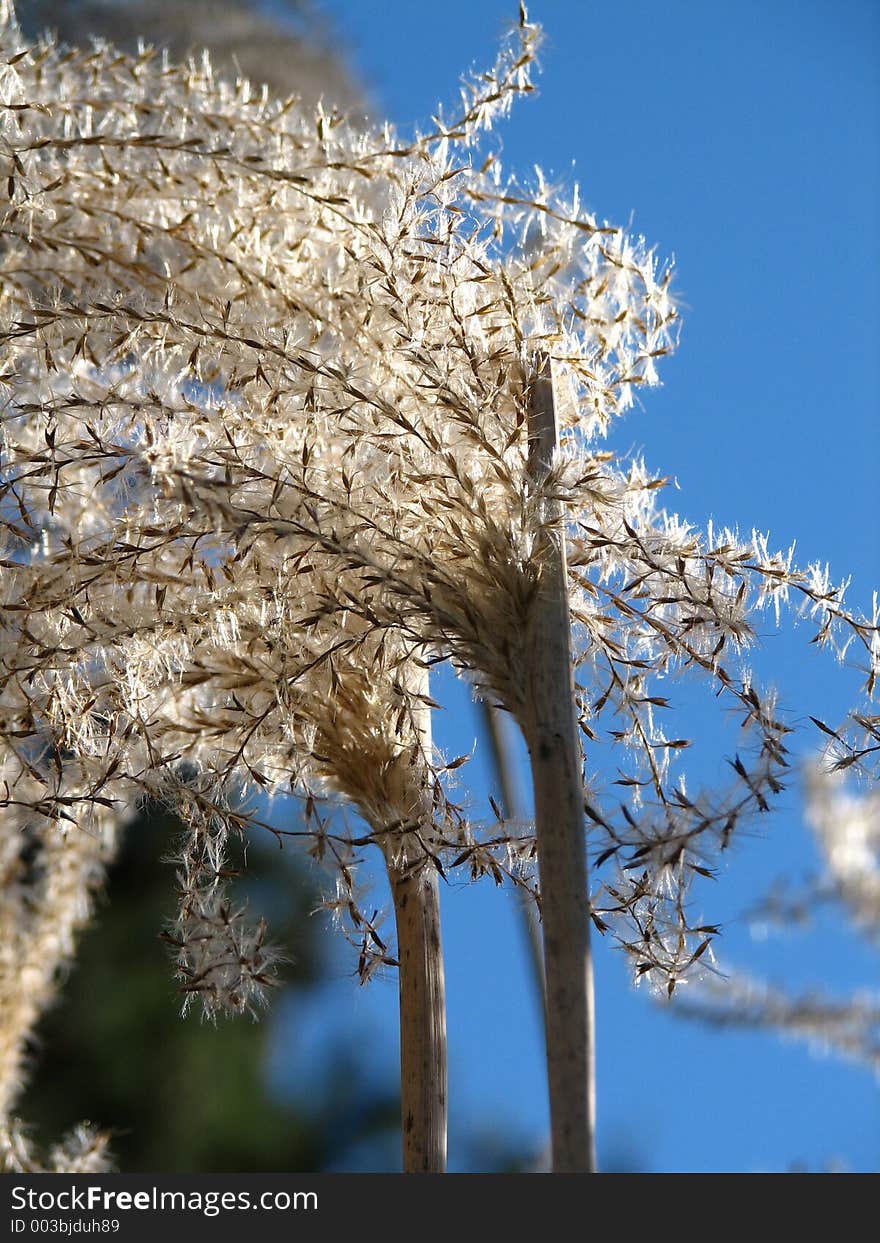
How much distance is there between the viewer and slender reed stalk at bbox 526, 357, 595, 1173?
1.91 ft

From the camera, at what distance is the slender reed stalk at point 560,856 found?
583 mm

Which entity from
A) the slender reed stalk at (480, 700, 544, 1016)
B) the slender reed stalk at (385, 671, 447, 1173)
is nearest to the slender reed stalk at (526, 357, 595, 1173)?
the slender reed stalk at (385, 671, 447, 1173)

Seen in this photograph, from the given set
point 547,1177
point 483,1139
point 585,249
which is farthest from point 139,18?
point 483,1139

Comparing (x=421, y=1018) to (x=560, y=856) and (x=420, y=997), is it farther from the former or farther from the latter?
(x=560, y=856)

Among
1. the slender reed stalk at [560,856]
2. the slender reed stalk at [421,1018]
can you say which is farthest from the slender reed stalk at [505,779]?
the slender reed stalk at [560,856]

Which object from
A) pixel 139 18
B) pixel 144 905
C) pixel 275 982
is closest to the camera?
pixel 275 982

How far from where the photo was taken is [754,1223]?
1.95 ft

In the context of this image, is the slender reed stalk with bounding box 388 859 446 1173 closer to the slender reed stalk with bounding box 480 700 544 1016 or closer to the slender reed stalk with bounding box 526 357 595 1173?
the slender reed stalk with bounding box 526 357 595 1173

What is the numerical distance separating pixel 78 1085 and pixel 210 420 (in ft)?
6.78

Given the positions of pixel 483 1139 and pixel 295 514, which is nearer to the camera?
pixel 295 514

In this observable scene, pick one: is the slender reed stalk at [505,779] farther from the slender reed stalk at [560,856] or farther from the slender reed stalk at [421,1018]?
the slender reed stalk at [560,856]

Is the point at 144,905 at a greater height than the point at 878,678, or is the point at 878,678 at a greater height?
the point at 144,905

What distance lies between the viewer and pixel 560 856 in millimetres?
614

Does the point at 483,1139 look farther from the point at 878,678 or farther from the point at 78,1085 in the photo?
the point at 878,678
